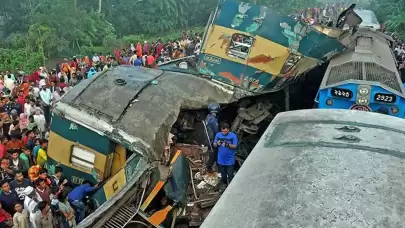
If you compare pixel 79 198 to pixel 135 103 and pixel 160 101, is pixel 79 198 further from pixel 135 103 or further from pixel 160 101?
pixel 160 101

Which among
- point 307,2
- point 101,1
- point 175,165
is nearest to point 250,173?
point 175,165

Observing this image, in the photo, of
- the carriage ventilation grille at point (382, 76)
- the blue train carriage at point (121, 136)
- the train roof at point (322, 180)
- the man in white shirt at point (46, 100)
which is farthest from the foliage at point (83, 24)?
the train roof at point (322, 180)

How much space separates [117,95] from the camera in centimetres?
869

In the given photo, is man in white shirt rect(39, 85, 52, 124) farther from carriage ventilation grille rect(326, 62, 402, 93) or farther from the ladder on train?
carriage ventilation grille rect(326, 62, 402, 93)

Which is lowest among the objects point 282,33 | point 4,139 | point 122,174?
point 4,139

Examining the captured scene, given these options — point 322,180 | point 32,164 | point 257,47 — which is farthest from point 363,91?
point 322,180

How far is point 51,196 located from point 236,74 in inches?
191

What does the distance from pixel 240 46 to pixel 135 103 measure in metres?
3.38

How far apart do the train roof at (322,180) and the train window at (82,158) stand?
4.67 metres

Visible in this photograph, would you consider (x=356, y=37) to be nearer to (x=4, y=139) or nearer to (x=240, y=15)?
(x=240, y=15)

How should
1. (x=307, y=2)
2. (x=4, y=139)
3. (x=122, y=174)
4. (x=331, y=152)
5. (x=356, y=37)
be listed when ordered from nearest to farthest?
(x=331, y=152), (x=122, y=174), (x=4, y=139), (x=356, y=37), (x=307, y=2)

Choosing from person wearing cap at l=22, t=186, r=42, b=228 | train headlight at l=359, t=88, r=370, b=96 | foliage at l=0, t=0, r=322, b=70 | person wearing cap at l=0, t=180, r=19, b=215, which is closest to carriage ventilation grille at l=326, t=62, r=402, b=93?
train headlight at l=359, t=88, r=370, b=96

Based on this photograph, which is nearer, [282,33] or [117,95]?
[117,95]

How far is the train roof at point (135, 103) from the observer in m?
7.93
